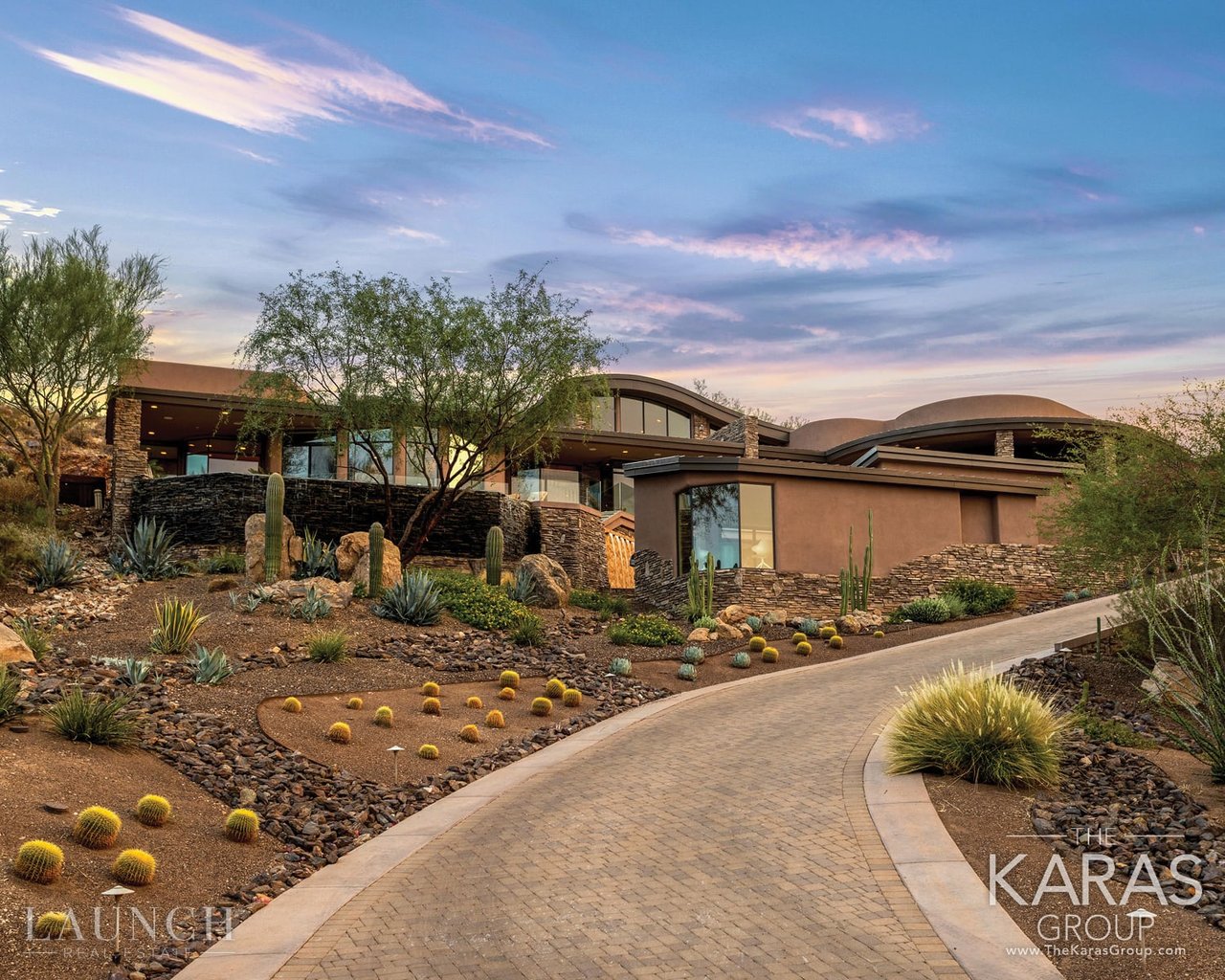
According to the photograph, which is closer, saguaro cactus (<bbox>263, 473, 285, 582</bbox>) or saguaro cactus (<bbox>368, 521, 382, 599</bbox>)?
saguaro cactus (<bbox>368, 521, 382, 599</bbox>)

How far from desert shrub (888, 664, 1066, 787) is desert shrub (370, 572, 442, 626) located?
1134cm

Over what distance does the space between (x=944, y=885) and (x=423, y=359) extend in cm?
2034

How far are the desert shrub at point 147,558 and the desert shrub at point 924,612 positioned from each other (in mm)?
17258

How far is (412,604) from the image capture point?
19750 millimetres

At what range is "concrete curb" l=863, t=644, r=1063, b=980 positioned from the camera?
6.30 meters

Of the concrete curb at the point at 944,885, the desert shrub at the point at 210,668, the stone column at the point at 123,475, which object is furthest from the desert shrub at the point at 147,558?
the concrete curb at the point at 944,885

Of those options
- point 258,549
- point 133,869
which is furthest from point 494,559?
point 133,869

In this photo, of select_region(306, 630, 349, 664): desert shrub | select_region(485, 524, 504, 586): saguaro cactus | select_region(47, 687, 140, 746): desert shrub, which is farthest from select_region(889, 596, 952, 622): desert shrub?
select_region(47, 687, 140, 746): desert shrub

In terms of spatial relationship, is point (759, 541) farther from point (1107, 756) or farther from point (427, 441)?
point (1107, 756)

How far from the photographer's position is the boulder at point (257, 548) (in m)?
22.3

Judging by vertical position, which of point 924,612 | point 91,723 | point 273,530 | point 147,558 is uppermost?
point 273,530

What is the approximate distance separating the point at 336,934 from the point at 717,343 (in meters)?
26.0

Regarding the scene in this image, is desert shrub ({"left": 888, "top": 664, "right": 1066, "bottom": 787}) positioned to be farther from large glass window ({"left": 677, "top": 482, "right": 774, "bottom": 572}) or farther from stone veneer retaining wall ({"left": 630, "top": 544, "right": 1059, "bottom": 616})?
large glass window ({"left": 677, "top": 482, "right": 774, "bottom": 572})

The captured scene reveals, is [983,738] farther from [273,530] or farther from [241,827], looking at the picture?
[273,530]
